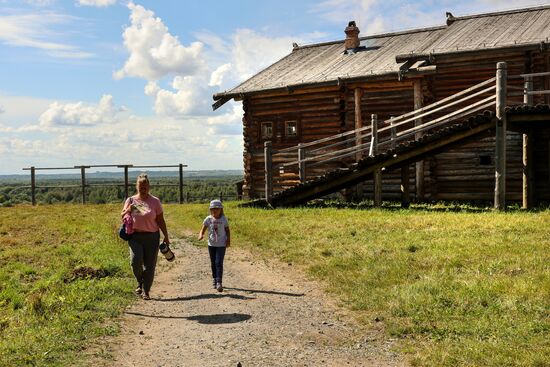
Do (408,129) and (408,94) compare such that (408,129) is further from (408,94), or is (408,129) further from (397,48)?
(397,48)

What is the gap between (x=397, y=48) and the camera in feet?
75.8

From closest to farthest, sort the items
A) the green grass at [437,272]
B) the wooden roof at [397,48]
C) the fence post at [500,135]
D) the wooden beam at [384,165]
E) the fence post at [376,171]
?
the green grass at [437,272] → the fence post at [500,135] → the wooden beam at [384,165] → the fence post at [376,171] → the wooden roof at [397,48]

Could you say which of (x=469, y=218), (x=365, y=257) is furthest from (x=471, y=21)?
(x=365, y=257)

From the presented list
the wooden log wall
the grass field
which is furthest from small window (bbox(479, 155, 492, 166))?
the grass field

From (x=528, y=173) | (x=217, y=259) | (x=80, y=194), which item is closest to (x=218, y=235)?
(x=217, y=259)

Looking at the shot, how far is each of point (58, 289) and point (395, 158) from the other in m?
10.9

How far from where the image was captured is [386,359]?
563 centimetres

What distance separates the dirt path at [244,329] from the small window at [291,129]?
1411 cm

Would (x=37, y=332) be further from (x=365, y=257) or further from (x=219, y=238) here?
(x=365, y=257)

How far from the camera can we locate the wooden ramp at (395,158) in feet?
51.4

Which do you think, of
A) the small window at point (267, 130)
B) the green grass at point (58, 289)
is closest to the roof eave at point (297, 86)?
the small window at point (267, 130)

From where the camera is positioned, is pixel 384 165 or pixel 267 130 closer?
pixel 384 165

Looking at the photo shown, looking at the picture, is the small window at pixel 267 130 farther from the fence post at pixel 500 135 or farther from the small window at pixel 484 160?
the fence post at pixel 500 135

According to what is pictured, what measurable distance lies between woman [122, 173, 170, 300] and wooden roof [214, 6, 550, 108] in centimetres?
1339
